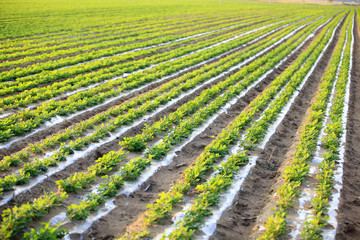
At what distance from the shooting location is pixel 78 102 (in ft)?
28.1

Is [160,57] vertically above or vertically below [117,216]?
above

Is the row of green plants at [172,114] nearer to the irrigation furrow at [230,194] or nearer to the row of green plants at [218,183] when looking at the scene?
the row of green plants at [218,183]

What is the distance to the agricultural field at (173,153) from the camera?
4.58m

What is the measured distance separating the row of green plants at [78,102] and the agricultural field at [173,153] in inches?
1.4

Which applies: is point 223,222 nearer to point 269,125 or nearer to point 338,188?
point 338,188

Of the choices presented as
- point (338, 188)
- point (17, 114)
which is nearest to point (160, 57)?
point (17, 114)

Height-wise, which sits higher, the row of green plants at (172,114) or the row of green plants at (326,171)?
the row of green plants at (172,114)

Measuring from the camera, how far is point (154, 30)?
2427 centimetres

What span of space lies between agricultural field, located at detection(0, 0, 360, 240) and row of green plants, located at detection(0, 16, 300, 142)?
0.04 metres

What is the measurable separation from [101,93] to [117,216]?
5.63m

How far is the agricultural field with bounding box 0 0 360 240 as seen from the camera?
4.58 m

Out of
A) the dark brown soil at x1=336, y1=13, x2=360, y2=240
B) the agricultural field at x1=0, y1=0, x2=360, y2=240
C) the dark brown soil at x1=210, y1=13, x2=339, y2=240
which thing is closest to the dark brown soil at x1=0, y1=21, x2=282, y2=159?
the agricultural field at x1=0, y1=0, x2=360, y2=240

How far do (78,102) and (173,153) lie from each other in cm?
346

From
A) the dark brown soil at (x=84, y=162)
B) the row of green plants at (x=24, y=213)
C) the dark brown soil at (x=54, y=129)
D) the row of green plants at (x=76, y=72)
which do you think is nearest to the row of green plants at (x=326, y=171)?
the dark brown soil at (x=84, y=162)
